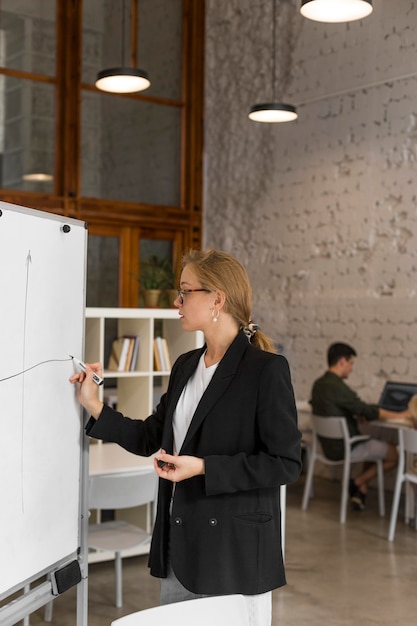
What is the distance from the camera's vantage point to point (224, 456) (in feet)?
7.59

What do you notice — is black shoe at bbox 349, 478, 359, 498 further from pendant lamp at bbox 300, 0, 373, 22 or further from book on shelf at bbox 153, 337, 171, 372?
pendant lamp at bbox 300, 0, 373, 22

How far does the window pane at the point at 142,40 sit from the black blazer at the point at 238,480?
769 centimetres

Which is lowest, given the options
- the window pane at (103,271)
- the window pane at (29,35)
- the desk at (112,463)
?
the desk at (112,463)

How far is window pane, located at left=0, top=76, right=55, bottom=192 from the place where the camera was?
8.80 m

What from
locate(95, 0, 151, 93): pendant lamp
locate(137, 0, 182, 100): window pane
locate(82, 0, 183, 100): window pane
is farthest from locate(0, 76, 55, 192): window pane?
locate(95, 0, 151, 93): pendant lamp

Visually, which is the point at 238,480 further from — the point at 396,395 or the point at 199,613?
the point at 396,395

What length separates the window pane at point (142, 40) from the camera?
31.0 ft

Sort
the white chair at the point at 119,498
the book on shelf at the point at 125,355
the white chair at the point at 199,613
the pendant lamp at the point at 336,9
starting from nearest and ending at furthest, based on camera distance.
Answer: the white chair at the point at 199,613 < the white chair at the point at 119,498 < the pendant lamp at the point at 336,9 < the book on shelf at the point at 125,355

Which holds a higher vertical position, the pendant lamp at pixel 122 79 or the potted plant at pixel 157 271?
the pendant lamp at pixel 122 79

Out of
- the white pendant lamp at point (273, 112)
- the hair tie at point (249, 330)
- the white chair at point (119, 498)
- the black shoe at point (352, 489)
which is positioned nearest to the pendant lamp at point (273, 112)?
the white pendant lamp at point (273, 112)

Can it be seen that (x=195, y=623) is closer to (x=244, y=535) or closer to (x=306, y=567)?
(x=244, y=535)

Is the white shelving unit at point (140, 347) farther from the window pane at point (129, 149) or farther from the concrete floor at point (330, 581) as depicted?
the window pane at point (129, 149)

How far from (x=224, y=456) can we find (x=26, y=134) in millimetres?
7326

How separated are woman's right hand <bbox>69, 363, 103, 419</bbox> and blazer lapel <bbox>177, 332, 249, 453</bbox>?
354mm
